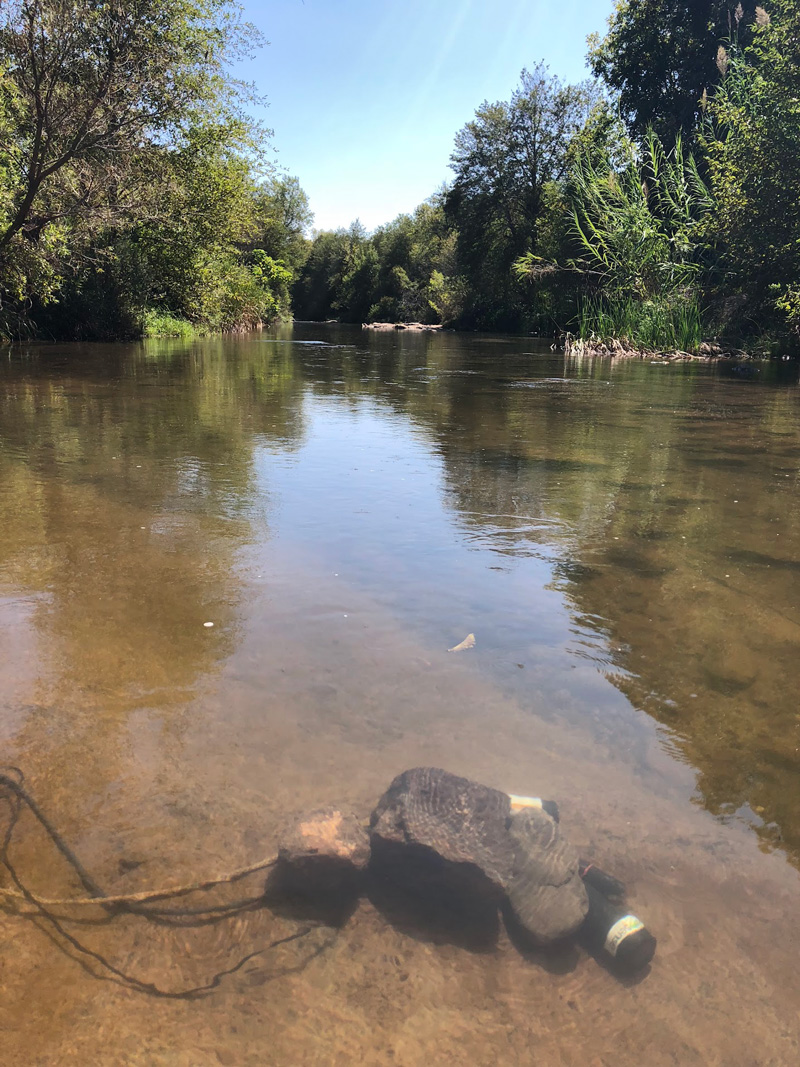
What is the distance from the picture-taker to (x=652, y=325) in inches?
845

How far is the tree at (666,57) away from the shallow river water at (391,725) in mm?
34790

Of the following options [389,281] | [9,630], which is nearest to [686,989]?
[9,630]

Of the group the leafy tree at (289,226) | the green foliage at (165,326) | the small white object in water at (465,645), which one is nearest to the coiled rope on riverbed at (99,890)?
the small white object in water at (465,645)

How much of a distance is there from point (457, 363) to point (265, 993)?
17907 millimetres

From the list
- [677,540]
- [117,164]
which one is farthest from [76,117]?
[677,540]

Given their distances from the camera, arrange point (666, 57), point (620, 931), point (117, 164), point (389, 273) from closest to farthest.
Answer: point (620, 931)
point (117, 164)
point (666, 57)
point (389, 273)

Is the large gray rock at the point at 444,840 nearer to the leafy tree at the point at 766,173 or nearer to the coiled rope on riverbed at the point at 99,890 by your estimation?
the coiled rope on riverbed at the point at 99,890

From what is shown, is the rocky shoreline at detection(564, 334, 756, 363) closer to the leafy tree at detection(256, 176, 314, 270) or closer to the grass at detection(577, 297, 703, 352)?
the grass at detection(577, 297, 703, 352)

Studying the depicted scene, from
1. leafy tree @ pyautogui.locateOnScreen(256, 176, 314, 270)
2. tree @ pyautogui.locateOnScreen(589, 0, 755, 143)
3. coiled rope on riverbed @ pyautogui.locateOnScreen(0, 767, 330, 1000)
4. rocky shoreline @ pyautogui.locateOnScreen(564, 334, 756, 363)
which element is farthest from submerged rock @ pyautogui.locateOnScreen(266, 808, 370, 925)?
leafy tree @ pyautogui.locateOnScreen(256, 176, 314, 270)

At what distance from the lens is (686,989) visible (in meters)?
1.59

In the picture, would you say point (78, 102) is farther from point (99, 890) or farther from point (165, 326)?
point (99, 890)

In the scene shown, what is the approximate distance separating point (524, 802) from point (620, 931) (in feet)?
1.46

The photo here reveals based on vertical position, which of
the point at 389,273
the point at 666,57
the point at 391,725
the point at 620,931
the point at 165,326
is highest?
the point at 666,57

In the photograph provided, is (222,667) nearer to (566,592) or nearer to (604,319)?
(566,592)
